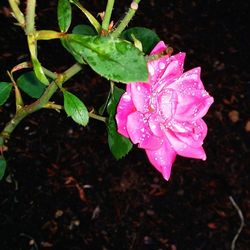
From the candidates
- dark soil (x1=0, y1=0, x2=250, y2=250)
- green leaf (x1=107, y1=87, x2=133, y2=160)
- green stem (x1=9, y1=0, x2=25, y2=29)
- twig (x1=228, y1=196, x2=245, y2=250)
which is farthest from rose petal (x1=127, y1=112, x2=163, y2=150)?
twig (x1=228, y1=196, x2=245, y2=250)

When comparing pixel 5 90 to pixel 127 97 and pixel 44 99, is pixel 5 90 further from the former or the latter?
pixel 127 97

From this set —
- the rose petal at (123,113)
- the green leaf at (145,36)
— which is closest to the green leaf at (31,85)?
the green leaf at (145,36)

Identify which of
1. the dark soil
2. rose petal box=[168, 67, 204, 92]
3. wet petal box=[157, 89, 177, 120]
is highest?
rose petal box=[168, 67, 204, 92]

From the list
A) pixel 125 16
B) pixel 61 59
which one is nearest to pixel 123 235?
pixel 61 59

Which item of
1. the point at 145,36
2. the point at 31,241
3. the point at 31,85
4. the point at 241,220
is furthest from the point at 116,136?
the point at 241,220

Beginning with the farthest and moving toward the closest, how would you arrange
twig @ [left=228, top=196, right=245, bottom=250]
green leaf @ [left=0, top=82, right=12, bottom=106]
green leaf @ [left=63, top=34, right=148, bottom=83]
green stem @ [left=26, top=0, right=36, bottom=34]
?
twig @ [left=228, top=196, right=245, bottom=250]
green leaf @ [left=0, top=82, right=12, bottom=106]
green stem @ [left=26, top=0, right=36, bottom=34]
green leaf @ [left=63, top=34, right=148, bottom=83]

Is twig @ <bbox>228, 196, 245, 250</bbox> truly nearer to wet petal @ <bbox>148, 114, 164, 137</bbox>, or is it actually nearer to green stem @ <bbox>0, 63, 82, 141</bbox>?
green stem @ <bbox>0, 63, 82, 141</bbox>
